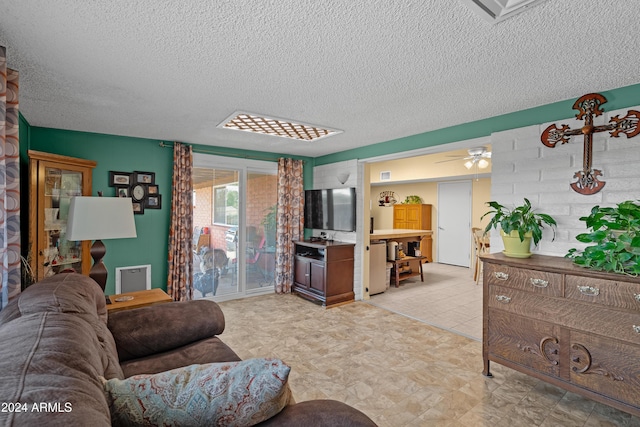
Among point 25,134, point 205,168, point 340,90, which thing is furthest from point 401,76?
point 25,134

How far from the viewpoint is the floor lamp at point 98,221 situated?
2.43m

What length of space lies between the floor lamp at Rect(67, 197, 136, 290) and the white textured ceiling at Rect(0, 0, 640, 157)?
88cm

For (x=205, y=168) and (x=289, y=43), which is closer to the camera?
(x=289, y=43)

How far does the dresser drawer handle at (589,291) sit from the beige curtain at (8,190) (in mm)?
3363

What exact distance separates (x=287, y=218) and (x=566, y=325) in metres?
3.82

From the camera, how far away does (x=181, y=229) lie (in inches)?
166

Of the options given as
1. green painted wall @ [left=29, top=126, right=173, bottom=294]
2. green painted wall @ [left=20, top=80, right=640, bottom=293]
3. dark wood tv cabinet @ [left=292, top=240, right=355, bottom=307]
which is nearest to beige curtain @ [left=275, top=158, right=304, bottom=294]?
dark wood tv cabinet @ [left=292, top=240, right=355, bottom=307]

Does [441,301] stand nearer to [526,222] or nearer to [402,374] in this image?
[402,374]

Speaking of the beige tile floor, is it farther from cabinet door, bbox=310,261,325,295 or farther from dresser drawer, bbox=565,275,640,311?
dresser drawer, bbox=565,275,640,311

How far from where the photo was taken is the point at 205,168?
4602 mm

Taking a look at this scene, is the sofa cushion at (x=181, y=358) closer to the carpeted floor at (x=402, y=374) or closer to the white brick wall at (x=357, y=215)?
the carpeted floor at (x=402, y=374)

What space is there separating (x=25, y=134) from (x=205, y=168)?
1.94m

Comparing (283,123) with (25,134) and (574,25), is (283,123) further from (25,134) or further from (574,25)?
(25,134)

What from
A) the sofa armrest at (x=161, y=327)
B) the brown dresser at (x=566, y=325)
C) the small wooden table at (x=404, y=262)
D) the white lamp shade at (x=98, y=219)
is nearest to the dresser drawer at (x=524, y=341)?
the brown dresser at (x=566, y=325)
